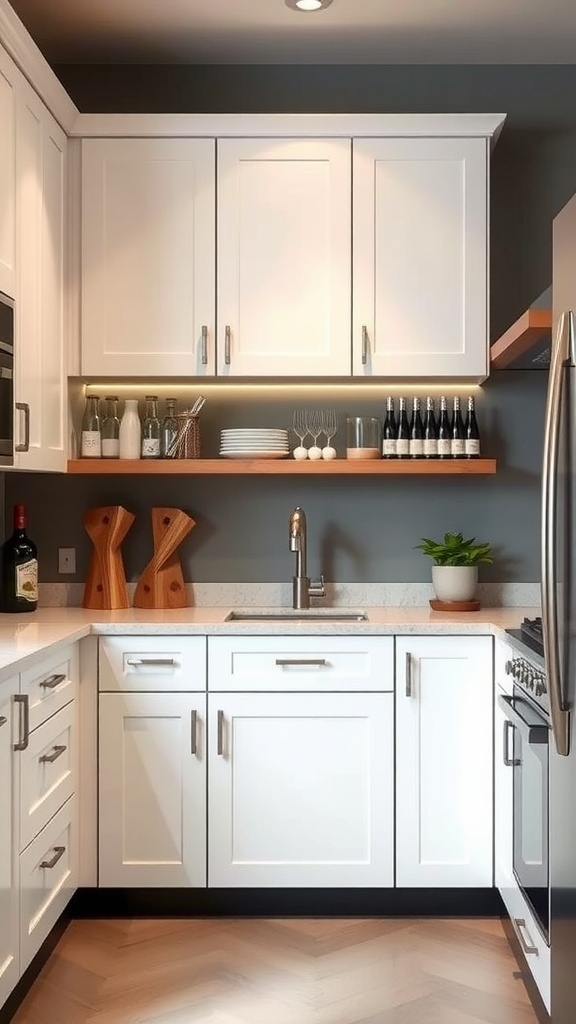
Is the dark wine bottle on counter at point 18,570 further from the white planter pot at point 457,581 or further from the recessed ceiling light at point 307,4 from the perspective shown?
the recessed ceiling light at point 307,4

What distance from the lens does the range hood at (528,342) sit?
285cm

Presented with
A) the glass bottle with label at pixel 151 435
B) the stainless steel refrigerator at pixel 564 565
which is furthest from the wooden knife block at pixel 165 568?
the stainless steel refrigerator at pixel 564 565

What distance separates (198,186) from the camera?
3.52 metres

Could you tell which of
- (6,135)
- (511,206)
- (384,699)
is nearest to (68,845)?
(384,699)

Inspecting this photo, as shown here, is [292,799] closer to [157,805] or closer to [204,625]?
[157,805]

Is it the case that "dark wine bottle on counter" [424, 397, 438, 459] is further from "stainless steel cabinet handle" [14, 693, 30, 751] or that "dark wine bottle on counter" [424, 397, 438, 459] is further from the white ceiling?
"stainless steel cabinet handle" [14, 693, 30, 751]

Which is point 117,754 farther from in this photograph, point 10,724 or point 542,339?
point 542,339

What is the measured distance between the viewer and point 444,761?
3.21 metres

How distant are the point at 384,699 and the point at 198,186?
1785 millimetres

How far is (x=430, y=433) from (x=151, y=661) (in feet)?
4.09

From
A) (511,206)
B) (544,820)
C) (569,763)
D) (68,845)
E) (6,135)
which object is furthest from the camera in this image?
(511,206)

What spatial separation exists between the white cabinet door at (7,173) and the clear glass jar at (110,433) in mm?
792

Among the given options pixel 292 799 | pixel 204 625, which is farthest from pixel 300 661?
pixel 292 799

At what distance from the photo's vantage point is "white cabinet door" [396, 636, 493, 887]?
320 cm
